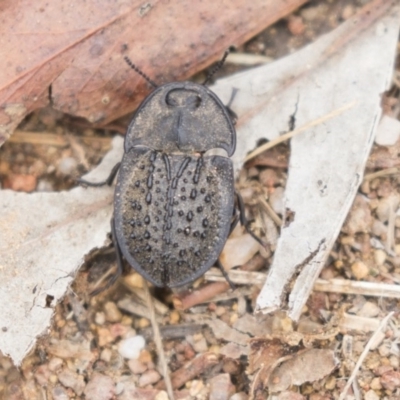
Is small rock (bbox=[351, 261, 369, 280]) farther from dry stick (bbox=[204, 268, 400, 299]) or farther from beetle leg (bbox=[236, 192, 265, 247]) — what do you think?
beetle leg (bbox=[236, 192, 265, 247])

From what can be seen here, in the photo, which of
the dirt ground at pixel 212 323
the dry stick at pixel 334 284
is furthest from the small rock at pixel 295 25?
the dry stick at pixel 334 284

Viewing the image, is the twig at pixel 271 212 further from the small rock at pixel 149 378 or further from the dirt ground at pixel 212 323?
the small rock at pixel 149 378

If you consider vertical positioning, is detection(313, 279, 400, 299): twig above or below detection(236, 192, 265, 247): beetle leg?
below

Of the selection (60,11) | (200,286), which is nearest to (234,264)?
(200,286)

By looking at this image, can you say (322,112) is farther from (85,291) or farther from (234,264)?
(85,291)

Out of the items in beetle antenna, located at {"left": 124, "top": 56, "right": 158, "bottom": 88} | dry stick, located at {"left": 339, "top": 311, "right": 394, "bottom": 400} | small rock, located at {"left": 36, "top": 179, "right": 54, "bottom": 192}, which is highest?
beetle antenna, located at {"left": 124, "top": 56, "right": 158, "bottom": 88}

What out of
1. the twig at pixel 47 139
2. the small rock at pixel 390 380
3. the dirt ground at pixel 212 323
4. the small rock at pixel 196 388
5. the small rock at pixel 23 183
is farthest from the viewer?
the twig at pixel 47 139

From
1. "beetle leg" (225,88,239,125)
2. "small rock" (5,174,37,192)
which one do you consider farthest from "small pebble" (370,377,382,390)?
"small rock" (5,174,37,192)

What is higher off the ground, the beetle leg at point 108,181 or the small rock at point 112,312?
the beetle leg at point 108,181
